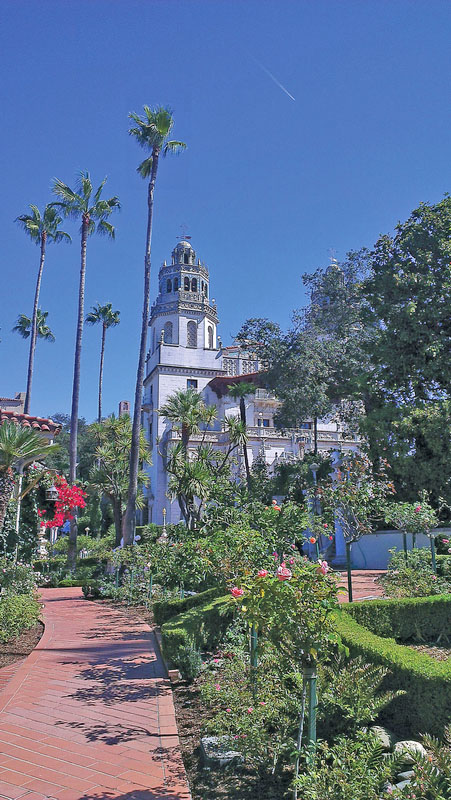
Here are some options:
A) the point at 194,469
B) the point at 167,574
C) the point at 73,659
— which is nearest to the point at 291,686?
the point at 73,659

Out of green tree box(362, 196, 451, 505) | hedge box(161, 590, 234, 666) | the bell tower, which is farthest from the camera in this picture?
the bell tower

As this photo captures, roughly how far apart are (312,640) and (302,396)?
24.5m

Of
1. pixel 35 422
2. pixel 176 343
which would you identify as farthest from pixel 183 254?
pixel 35 422

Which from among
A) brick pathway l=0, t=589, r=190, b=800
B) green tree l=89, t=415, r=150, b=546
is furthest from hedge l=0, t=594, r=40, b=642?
green tree l=89, t=415, r=150, b=546

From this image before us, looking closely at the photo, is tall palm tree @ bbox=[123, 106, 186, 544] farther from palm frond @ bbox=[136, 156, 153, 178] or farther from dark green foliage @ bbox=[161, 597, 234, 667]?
dark green foliage @ bbox=[161, 597, 234, 667]

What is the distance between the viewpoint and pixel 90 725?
5781 millimetres

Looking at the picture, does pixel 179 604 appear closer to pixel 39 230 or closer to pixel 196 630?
pixel 196 630

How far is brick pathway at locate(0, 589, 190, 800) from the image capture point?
14.5ft

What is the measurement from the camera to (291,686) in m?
5.85

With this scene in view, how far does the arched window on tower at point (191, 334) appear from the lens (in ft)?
158

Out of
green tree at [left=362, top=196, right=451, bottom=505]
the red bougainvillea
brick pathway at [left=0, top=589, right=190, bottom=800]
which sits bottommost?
brick pathway at [left=0, top=589, right=190, bottom=800]

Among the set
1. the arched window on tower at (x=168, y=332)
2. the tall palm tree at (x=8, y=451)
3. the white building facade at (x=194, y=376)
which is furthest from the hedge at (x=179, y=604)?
the arched window on tower at (x=168, y=332)

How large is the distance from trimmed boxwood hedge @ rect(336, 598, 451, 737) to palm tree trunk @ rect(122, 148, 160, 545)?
1420 cm

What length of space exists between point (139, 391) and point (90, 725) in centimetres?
1619
